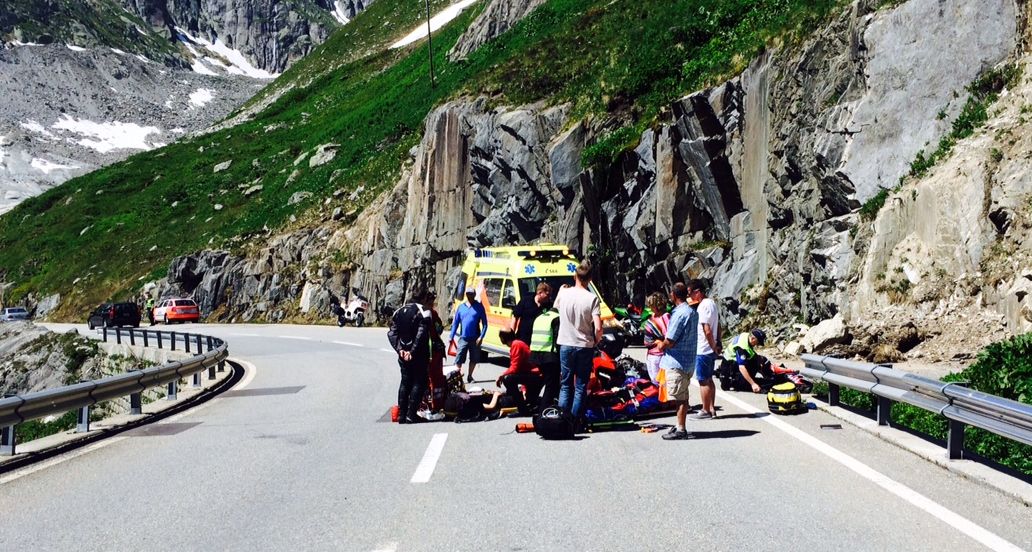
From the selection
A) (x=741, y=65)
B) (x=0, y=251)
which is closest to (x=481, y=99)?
(x=741, y=65)

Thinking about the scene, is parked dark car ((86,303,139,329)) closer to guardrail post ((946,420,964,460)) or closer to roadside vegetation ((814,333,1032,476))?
roadside vegetation ((814,333,1032,476))

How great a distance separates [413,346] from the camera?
11078 millimetres

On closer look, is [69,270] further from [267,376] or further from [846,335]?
[846,335]

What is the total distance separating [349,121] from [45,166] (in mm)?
76563

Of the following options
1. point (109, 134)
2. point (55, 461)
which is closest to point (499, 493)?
point (55, 461)

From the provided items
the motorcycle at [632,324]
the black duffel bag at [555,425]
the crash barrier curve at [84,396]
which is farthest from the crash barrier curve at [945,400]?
the motorcycle at [632,324]

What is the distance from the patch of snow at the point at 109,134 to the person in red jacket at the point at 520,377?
137769 mm

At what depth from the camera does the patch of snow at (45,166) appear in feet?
410

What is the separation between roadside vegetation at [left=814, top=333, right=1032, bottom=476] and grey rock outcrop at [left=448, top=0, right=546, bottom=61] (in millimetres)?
49032

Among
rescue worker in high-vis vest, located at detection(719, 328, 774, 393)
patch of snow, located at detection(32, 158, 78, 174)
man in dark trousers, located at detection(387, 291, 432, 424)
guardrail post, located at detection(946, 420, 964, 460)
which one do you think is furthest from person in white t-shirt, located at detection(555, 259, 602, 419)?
patch of snow, located at detection(32, 158, 78, 174)

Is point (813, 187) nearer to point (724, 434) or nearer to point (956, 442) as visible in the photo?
point (724, 434)

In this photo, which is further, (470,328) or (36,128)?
(36,128)

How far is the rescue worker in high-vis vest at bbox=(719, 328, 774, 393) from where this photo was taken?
13248mm

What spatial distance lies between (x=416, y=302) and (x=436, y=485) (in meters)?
4.09
